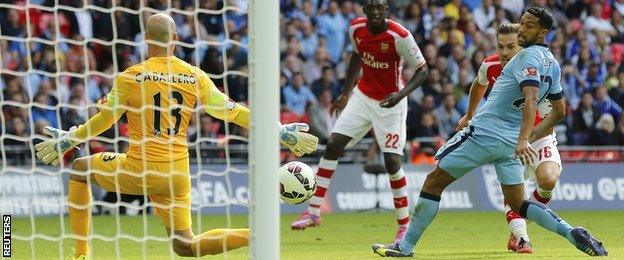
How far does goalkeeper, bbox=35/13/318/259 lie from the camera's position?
8617 millimetres

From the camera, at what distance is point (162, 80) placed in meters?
8.64

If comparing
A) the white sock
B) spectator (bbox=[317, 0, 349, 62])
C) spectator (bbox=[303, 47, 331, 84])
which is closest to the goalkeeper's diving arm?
the white sock

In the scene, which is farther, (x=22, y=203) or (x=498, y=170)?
(x=22, y=203)

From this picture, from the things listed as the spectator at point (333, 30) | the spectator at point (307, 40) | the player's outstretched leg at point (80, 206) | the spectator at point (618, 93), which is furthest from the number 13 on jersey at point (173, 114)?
the spectator at point (618, 93)

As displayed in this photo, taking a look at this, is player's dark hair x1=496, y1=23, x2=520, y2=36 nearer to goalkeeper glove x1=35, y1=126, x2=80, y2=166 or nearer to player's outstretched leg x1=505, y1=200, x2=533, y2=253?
player's outstretched leg x1=505, y1=200, x2=533, y2=253

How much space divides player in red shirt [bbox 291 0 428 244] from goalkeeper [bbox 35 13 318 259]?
12.5 ft

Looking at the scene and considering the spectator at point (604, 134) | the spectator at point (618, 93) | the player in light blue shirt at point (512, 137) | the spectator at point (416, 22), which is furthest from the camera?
the spectator at point (416, 22)

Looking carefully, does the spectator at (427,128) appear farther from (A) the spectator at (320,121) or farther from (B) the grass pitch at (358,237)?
(B) the grass pitch at (358,237)

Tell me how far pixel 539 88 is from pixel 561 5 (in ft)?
46.0

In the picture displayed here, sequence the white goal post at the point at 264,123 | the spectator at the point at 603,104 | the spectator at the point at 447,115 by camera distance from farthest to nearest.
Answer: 1. the spectator at the point at 603,104
2. the spectator at the point at 447,115
3. the white goal post at the point at 264,123

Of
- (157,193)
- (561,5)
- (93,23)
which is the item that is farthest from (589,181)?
(157,193)

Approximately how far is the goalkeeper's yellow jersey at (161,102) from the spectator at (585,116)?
12.5 m

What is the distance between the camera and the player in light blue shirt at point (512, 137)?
934 cm

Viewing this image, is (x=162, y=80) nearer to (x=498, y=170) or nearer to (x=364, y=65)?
(x=498, y=170)
